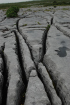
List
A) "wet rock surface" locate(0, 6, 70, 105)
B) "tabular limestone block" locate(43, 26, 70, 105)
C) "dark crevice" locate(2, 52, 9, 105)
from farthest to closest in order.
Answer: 1. "dark crevice" locate(2, 52, 9, 105)
2. "tabular limestone block" locate(43, 26, 70, 105)
3. "wet rock surface" locate(0, 6, 70, 105)

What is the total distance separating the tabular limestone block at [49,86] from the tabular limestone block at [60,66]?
0.62ft

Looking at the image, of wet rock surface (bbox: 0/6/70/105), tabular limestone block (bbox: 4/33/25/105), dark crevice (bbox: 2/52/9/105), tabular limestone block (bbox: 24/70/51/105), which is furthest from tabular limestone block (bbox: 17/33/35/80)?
dark crevice (bbox: 2/52/9/105)

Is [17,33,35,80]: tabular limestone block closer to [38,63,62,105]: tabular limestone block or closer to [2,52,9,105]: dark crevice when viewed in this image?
[38,63,62,105]: tabular limestone block

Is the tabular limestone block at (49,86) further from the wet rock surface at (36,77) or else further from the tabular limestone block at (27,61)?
the tabular limestone block at (27,61)

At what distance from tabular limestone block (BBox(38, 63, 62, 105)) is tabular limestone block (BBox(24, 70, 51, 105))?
18 cm

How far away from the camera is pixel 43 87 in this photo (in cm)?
367

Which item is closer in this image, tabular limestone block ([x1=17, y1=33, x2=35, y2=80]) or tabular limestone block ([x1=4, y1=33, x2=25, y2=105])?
tabular limestone block ([x1=4, y1=33, x2=25, y2=105])

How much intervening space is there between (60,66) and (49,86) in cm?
107

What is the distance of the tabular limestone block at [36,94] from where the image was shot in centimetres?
319

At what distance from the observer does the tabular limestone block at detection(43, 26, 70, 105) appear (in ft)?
11.4

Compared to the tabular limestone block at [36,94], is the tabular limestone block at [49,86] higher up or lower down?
lower down

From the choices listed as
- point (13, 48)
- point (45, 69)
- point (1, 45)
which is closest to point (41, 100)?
point (45, 69)

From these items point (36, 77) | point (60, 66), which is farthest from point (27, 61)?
point (60, 66)

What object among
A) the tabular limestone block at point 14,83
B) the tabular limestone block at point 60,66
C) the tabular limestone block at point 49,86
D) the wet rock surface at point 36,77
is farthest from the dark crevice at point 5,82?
the tabular limestone block at point 60,66
